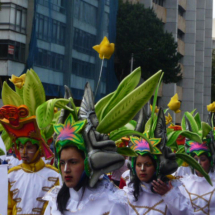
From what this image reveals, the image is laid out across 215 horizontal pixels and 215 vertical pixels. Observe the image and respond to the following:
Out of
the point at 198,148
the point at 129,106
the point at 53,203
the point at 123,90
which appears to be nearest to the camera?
the point at 129,106

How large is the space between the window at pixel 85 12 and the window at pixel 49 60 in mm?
2761

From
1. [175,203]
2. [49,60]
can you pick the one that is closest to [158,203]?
[175,203]

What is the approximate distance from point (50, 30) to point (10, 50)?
2359 millimetres

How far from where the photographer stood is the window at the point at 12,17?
30188 millimetres

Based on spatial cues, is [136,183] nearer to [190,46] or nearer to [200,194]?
[200,194]

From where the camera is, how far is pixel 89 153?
454 centimetres

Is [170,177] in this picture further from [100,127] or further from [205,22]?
[205,22]

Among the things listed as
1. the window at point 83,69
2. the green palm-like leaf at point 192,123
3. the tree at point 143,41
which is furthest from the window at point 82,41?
the green palm-like leaf at point 192,123

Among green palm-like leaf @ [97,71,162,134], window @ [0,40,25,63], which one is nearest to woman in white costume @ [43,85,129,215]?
green palm-like leaf @ [97,71,162,134]

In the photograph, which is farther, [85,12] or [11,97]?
[85,12]

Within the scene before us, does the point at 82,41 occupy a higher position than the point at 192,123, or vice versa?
the point at 82,41

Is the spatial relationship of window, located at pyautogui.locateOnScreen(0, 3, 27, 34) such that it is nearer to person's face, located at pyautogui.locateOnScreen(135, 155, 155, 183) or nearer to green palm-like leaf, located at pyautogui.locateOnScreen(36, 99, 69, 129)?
person's face, located at pyautogui.locateOnScreen(135, 155, 155, 183)

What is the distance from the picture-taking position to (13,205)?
6652mm

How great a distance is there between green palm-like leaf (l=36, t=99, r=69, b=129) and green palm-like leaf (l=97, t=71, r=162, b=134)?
1.35ft
